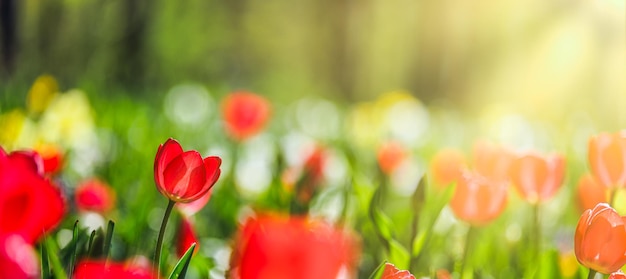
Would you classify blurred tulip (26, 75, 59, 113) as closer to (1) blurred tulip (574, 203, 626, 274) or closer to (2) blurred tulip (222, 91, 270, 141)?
(2) blurred tulip (222, 91, 270, 141)

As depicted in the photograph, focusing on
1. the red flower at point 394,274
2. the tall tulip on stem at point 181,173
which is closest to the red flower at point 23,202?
the tall tulip on stem at point 181,173

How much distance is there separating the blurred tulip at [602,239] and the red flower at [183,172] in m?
0.30

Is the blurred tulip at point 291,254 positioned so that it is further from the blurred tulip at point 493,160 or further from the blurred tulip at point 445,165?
the blurred tulip at point 445,165

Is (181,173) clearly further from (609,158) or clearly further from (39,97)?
(39,97)

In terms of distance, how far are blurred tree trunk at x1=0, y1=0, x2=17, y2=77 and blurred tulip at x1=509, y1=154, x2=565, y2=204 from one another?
8.17 ft

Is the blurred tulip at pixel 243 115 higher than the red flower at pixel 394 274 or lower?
lower

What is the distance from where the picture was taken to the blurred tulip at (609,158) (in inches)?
31.7

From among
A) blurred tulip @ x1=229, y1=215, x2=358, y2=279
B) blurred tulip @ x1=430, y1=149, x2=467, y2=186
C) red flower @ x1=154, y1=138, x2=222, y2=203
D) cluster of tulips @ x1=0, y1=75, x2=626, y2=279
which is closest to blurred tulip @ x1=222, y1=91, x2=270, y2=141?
cluster of tulips @ x1=0, y1=75, x2=626, y2=279

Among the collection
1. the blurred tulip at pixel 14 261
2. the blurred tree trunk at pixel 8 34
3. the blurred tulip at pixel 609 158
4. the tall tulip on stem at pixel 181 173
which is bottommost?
the blurred tree trunk at pixel 8 34

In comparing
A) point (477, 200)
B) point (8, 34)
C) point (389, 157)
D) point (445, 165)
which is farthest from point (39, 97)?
point (8, 34)

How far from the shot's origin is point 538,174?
3.05ft

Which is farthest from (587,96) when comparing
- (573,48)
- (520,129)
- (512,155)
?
(512,155)

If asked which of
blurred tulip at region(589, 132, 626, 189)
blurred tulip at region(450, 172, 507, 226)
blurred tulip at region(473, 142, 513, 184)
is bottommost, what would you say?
blurred tulip at region(473, 142, 513, 184)

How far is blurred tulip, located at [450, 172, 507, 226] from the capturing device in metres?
0.87
